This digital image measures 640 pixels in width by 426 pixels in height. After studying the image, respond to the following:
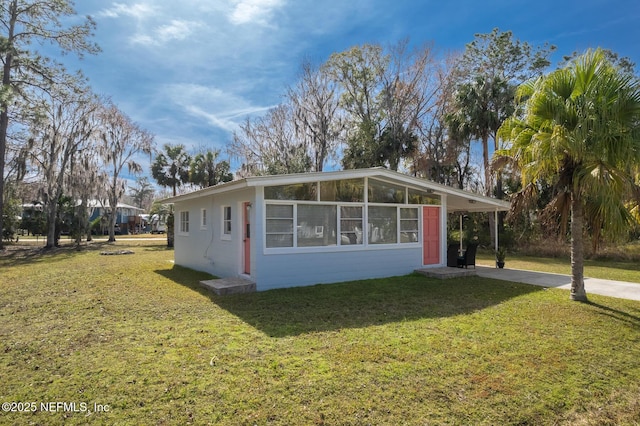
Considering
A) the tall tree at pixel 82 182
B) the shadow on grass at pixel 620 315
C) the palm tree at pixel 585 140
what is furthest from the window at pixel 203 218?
the tall tree at pixel 82 182

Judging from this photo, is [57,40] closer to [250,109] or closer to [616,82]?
[250,109]

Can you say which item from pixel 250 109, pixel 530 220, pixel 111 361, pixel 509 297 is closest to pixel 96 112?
pixel 250 109

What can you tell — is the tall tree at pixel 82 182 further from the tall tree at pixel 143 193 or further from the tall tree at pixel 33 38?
the tall tree at pixel 143 193

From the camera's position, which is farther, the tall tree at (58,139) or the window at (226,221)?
the tall tree at (58,139)

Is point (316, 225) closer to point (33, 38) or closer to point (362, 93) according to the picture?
point (362, 93)

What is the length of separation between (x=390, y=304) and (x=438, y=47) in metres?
21.8

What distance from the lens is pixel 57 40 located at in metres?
19.4

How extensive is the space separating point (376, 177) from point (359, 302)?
4.08m

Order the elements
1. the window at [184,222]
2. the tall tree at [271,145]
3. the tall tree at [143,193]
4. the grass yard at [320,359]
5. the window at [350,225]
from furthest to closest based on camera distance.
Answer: the tall tree at [143,193] < the tall tree at [271,145] < the window at [184,222] < the window at [350,225] < the grass yard at [320,359]

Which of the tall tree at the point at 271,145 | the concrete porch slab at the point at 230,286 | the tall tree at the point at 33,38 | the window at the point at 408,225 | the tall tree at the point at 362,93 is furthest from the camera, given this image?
the tall tree at the point at 271,145

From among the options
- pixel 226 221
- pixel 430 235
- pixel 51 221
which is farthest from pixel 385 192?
pixel 51 221

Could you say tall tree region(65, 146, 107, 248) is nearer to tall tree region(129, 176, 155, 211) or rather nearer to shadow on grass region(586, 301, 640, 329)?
shadow on grass region(586, 301, 640, 329)

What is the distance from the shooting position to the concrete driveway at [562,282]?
838 centimetres

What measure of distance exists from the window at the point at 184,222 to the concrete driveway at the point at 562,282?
10.2 meters
